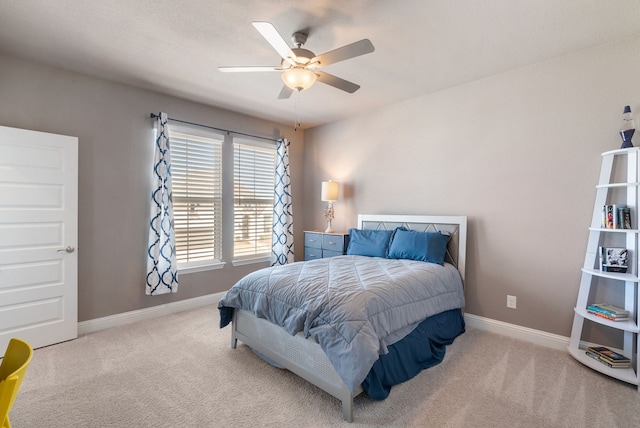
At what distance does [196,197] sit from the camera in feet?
13.4

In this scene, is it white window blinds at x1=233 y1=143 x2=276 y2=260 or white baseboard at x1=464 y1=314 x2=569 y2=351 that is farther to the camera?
white window blinds at x1=233 y1=143 x2=276 y2=260

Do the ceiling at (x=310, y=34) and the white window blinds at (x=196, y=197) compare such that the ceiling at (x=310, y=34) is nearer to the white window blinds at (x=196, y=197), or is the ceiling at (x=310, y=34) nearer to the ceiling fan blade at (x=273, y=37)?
the ceiling fan blade at (x=273, y=37)

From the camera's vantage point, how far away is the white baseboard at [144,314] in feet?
10.6

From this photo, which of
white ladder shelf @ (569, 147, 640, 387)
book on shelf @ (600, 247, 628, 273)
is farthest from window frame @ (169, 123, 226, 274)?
book on shelf @ (600, 247, 628, 273)

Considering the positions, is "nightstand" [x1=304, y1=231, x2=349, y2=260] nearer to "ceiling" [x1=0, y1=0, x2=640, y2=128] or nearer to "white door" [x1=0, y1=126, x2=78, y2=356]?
"ceiling" [x1=0, y1=0, x2=640, y2=128]

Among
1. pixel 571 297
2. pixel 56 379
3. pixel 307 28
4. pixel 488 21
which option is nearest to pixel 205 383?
pixel 56 379

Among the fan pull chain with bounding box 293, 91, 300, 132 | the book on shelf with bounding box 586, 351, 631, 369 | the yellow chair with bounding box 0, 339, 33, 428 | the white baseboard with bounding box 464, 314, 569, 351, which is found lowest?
the white baseboard with bounding box 464, 314, 569, 351

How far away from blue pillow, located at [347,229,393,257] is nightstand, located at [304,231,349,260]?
0.93 feet

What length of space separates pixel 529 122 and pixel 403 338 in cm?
244

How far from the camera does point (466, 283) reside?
3.41 meters

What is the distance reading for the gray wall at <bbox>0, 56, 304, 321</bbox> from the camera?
9.56 feet

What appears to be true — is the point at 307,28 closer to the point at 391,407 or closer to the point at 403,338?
the point at 403,338

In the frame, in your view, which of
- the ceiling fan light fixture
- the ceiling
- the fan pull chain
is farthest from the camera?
the fan pull chain

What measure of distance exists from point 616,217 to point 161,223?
4.41 metres
